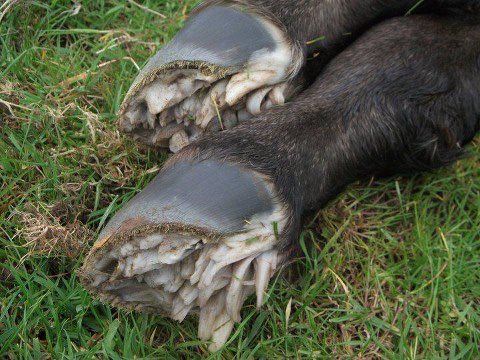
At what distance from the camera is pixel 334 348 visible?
2.17m

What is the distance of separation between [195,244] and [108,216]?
606 mm

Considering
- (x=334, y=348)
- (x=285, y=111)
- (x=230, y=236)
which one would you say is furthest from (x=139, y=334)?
(x=285, y=111)

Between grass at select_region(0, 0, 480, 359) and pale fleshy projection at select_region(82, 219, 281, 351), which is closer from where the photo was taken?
pale fleshy projection at select_region(82, 219, 281, 351)

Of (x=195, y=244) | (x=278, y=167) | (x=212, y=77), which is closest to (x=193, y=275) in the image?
(x=195, y=244)

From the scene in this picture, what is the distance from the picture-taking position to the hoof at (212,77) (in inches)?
80.6

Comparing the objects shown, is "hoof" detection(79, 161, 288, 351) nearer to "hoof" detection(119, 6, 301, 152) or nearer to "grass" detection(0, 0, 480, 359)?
"grass" detection(0, 0, 480, 359)

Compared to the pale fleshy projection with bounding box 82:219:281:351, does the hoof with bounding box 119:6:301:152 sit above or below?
above

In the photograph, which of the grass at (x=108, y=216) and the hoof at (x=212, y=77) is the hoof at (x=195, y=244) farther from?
the hoof at (x=212, y=77)

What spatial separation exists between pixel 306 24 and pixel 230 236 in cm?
80

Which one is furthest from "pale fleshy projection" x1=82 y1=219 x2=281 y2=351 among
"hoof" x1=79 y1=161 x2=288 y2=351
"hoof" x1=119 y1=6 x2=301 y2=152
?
"hoof" x1=119 y1=6 x2=301 y2=152

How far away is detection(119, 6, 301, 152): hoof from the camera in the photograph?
2047 mm

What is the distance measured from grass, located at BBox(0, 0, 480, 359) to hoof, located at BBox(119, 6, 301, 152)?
12.7 inches

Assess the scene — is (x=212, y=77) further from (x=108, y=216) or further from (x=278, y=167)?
(x=108, y=216)

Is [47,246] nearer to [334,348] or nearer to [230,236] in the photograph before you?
[230,236]
